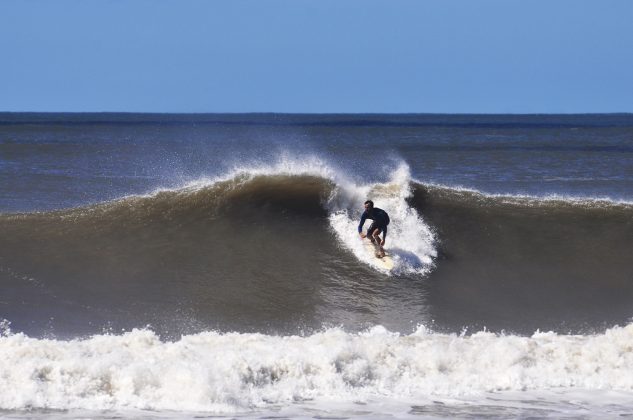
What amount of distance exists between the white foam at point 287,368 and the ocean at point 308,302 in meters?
0.02

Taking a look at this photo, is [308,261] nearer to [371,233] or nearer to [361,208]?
[371,233]

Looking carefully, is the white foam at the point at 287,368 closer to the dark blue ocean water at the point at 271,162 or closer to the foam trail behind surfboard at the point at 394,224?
the foam trail behind surfboard at the point at 394,224

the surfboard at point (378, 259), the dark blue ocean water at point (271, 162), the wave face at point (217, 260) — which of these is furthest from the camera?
the dark blue ocean water at point (271, 162)

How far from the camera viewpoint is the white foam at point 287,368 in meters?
7.92

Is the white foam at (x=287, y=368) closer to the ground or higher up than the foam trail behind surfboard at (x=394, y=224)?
closer to the ground

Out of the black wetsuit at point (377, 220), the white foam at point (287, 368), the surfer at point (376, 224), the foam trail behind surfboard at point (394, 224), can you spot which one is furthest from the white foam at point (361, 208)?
the white foam at point (287, 368)

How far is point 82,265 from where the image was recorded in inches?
504

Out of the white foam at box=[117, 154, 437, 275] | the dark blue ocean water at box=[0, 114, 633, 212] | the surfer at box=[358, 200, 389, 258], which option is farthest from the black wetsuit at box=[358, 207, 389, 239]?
the dark blue ocean water at box=[0, 114, 633, 212]

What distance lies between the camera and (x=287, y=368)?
339 inches

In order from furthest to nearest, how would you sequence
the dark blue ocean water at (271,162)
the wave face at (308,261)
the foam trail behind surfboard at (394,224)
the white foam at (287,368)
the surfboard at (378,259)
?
the dark blue ocean water at (271,162) < the foam trail behind surfboard at (394,224) < the surfboard at (378,259) < the wave face at (308,261) < the white foam at (287,368)

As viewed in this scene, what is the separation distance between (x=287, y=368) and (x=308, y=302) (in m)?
3.28

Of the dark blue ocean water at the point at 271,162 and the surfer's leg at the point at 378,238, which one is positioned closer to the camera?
the surfer's leg at the point at 378,238

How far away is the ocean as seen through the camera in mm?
8125

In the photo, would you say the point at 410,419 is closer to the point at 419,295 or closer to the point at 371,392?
the point at 371,392
